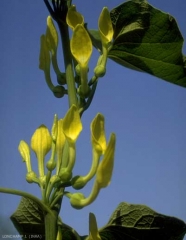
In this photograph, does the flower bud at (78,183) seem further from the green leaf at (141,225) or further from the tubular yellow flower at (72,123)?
the green leaf at (141,225)

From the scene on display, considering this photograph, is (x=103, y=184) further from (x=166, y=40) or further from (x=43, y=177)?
(x=166, y=40)

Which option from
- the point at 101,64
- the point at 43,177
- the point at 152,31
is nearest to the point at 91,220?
the point at 43,177

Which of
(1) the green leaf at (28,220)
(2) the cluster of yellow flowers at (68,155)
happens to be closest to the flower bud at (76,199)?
(2) the cluster of yellow flowers at (68,155)

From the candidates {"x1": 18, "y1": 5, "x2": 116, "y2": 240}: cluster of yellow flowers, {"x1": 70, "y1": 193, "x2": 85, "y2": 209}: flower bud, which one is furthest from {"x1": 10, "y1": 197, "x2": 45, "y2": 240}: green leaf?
A: {"x1": 70, "y1": 193, "x2": 85, "y2": 209}: flower bud

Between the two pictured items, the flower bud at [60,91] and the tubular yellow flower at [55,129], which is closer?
the tubular yellow flower at [55,129]

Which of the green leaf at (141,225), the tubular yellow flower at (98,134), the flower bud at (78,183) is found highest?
the tubular yellow flower at (98,134)
